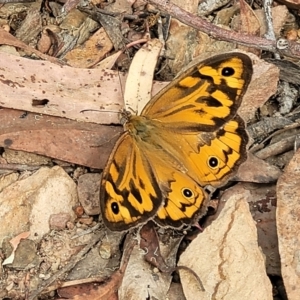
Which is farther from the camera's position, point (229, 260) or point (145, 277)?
point (145, 277)

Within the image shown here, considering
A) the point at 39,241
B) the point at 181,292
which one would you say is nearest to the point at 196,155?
the point at 181,292

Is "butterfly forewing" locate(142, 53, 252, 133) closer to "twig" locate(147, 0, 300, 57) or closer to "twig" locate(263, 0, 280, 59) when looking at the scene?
"twig" locate(147, 0, 300, 57)

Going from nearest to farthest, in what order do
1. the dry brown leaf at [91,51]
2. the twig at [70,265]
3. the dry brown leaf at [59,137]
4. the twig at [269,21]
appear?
the twig at [70,265], the dry brown leaf at [59,137], the twig at [269,21], the dry brown leaf at [91,51]

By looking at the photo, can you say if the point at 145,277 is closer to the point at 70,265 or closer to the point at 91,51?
the point at 70,265

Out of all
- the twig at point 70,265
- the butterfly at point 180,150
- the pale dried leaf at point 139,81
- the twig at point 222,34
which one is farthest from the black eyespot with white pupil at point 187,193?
the twig at point 222,34

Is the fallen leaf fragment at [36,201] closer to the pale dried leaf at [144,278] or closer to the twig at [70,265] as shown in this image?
the twig at [70,265]

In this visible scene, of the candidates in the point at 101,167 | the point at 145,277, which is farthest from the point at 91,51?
the point at 145,277

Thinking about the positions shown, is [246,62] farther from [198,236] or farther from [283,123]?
[198,236]
